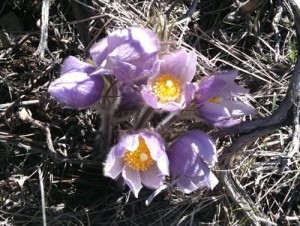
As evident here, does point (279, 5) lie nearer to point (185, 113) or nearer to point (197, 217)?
point (185, 113)

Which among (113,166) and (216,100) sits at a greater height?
(216,100)

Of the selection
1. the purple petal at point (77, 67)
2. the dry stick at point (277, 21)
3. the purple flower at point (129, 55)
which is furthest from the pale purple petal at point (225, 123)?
the dry stick at point (277, 21)

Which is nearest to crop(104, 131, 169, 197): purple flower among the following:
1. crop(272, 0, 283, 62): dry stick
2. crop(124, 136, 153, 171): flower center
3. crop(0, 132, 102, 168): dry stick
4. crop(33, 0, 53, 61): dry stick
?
crop(124, 136, 153, 171): flower center

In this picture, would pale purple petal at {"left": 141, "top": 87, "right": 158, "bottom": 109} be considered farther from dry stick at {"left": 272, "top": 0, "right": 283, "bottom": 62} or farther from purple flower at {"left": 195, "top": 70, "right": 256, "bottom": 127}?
dry stick at {"left": 272, "top": 0, "right": 283, "bottom": 62}

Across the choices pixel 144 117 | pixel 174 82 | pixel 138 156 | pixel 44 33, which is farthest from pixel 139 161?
pixel 44 33

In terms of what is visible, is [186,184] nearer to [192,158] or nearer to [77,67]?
[192,158]

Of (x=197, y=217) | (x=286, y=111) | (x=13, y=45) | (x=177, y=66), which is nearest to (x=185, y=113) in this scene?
(x=177, y=66)
